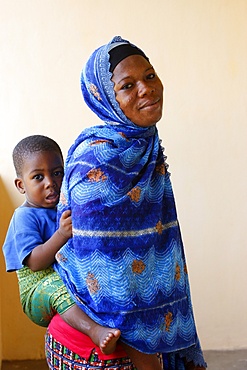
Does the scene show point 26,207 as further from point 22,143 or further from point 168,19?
point 168,19

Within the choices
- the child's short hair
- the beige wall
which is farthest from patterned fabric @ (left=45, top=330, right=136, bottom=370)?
the beige wall

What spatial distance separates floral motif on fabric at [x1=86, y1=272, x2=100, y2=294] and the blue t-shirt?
0.26 meters

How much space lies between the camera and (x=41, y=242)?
168 centimetres

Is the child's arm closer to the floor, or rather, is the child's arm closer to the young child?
the young child

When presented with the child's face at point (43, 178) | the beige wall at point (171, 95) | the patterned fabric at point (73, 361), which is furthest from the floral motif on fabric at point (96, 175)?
the beige wall at point (171, 95)

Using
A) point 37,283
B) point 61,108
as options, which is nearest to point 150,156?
point 37,283

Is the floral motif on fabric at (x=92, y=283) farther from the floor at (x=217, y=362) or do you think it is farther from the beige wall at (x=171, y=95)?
the floor at (x=217, y=362)

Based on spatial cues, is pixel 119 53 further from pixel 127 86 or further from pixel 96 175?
pixel 96 175

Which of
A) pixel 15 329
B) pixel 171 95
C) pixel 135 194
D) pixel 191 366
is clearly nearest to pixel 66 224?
pixel 135 194

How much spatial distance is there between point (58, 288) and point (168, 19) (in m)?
1.90

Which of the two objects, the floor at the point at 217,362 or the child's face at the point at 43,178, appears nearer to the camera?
the child's face at the point at 43,178

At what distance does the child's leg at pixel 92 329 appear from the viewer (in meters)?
1.44

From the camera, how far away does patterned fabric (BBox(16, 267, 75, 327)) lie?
1.59 metres

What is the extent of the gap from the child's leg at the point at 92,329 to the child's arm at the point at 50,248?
0.15 m
